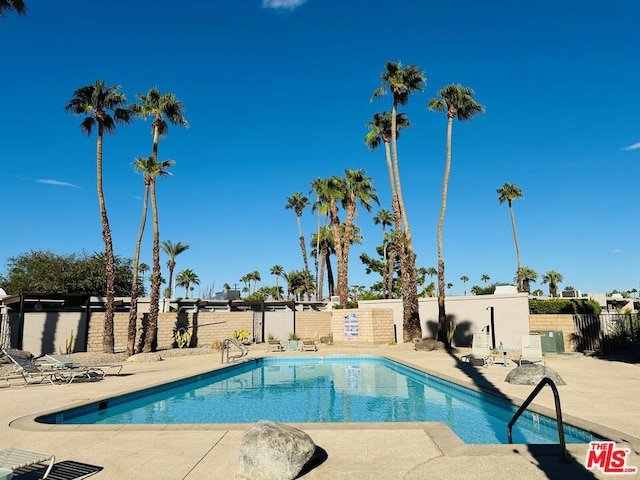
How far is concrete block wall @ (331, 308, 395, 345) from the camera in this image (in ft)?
85.0

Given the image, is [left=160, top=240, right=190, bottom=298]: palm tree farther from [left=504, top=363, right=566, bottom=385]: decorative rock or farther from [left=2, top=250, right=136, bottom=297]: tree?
[left=504, top=363, right=566, bottom=385]: decorative rock

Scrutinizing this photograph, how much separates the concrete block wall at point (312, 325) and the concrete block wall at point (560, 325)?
13572mm

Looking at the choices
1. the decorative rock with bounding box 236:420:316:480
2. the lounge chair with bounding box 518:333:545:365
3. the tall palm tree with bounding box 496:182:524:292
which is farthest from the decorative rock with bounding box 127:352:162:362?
the tall palm tree with bounding box 496:182:524:292

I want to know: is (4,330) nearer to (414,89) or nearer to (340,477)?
(340,477)

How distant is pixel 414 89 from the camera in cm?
2541

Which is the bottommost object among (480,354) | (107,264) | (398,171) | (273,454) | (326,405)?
(326,405)

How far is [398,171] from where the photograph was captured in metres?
24.8

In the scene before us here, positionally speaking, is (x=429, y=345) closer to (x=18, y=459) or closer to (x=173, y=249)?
(x=18, y=459)

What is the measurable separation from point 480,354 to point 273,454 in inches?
508

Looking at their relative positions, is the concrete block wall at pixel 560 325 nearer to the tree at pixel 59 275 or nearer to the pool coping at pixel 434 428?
the pool coping at pixel 434 428

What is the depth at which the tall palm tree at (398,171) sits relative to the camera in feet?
77.8

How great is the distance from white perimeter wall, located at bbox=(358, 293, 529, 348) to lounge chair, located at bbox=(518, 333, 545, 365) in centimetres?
787

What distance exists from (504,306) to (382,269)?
32.7 meters

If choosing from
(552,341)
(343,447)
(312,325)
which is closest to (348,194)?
(312,325)
